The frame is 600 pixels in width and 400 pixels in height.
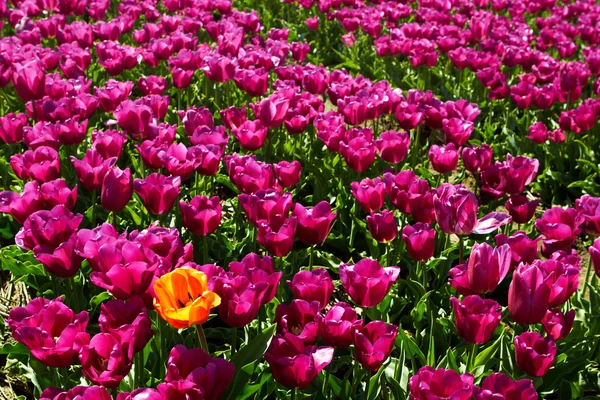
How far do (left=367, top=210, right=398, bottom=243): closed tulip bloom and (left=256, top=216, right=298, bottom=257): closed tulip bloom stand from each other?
43 centimetres

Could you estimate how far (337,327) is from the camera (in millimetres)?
2131

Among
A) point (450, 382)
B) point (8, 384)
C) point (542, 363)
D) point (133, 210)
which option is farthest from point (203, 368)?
point (133, 210)

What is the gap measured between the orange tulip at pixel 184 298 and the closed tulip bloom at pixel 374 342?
0.44m

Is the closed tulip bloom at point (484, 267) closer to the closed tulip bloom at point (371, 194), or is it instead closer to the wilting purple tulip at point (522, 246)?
the wilting purple tulip at point (522, 246)

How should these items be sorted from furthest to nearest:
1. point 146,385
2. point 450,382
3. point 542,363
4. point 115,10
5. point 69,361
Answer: point 115,10
point 146,385
point 542,363
point 69,361
point 450,382

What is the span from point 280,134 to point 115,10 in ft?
13.3

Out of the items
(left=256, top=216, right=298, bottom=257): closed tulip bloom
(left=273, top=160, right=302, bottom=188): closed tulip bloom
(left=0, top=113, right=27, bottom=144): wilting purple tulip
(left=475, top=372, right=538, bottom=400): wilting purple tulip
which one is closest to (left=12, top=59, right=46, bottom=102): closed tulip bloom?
(left=0, top=113, right=27, bottom=144): wilting purple tulip

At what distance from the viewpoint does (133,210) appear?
3.56m

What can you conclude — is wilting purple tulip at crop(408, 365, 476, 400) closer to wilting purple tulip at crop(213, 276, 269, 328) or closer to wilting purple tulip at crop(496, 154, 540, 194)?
wilting purple tulip at crop(213, 276, 269, 328)

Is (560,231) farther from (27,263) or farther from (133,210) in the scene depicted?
(27,263)

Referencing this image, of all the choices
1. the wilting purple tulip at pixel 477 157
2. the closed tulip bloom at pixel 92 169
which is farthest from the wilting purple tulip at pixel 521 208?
the closed tulip bloom at pixel 92 169

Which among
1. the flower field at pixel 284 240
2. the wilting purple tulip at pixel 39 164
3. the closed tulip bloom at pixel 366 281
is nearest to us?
the flower field at pixel 284 240

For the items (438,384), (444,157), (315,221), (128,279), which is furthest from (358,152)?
(438,384)

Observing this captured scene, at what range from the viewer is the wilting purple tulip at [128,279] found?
2096mm
